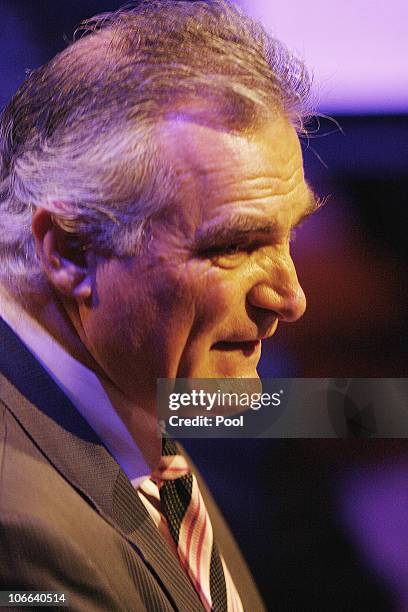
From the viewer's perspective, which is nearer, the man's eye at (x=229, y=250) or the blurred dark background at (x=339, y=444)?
the man's eye at (x=229, y=250)

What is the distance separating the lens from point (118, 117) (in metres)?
1.09

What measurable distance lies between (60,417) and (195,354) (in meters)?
0.23

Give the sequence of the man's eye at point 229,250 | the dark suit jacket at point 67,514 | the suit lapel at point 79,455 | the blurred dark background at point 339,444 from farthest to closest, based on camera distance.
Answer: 1. the blurred dark background at point 339,444
2. the man's eye at point 229,250
3. the suit lapel at point 79,455
4. the dark suit jacket at point 67,514

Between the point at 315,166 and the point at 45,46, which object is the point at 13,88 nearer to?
the point at 45,46

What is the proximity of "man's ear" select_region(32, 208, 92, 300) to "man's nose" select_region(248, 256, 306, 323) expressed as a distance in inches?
10.1

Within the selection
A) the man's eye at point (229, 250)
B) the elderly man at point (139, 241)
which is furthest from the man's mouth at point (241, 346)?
the man's eye at point (229, 250)

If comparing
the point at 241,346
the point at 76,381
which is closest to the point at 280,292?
the point at 241,346

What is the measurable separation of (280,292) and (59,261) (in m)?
0.35

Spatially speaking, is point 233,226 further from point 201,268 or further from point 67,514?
point 67,514

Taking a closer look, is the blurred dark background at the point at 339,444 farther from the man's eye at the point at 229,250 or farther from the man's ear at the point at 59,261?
the man's ear at the point at 59,261

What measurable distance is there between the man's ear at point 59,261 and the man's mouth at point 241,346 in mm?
217

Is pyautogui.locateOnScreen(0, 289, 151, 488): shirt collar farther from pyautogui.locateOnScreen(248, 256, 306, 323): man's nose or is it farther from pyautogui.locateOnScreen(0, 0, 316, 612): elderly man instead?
pyautogui.locateOnScreen(248, 256, 306, 323): man's nose

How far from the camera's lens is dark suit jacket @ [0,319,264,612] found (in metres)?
0.94

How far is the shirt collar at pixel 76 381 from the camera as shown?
3.66ft
